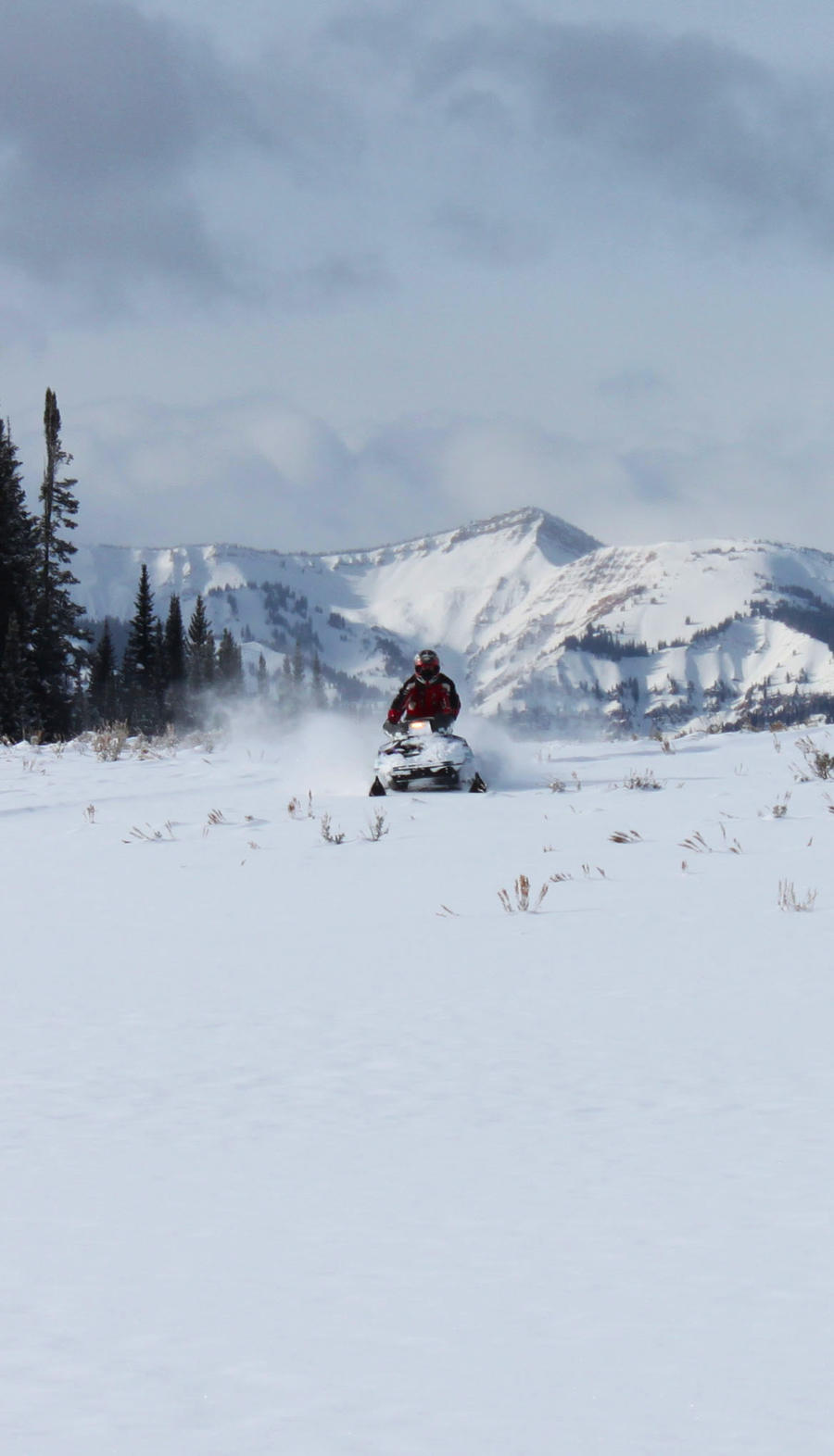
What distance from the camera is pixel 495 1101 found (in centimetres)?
372

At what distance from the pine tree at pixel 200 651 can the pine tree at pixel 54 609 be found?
156ft

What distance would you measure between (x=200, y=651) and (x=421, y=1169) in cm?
10270

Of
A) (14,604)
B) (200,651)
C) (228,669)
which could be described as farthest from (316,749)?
(228,669)

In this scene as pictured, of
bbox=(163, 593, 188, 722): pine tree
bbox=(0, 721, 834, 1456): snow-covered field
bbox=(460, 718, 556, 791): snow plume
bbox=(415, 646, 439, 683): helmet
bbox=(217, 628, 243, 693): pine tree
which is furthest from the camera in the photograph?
bbox=(217, 628, 243, 693): pine tree

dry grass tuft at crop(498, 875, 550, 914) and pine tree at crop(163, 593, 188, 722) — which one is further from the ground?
pine tree at crop(163, 593, 188, 722)

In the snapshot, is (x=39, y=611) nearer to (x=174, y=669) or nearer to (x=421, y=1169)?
(x=174, y=669)

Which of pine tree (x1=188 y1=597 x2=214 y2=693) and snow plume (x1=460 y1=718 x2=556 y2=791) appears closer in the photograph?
snow plume (x1=460 y1=718 x2=556 y2=791)

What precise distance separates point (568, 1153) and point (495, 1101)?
0.54 m

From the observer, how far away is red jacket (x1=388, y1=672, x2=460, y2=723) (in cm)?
1552

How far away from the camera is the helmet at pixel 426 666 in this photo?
1543 centimetres

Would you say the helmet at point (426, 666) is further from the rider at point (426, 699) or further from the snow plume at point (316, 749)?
the snow plume at point (316, 749)

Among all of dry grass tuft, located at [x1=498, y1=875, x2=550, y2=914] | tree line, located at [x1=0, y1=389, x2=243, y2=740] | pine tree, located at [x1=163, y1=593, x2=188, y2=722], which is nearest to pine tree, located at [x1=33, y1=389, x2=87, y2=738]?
tree line, located at [x1=0, y1=389, x2=243, y2=740]

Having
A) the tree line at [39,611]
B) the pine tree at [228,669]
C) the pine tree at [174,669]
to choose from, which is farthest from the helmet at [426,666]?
the pine tree at [228,669]

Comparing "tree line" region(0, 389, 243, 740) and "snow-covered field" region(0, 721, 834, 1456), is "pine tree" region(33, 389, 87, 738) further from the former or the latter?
"snow-covered field" region(0, 721, 834, 1456)
